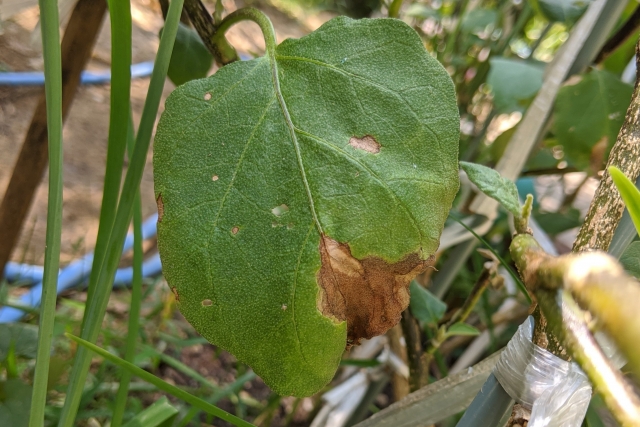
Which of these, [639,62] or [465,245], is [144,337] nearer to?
[465,245]

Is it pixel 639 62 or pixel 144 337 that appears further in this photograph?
pixel 144 337

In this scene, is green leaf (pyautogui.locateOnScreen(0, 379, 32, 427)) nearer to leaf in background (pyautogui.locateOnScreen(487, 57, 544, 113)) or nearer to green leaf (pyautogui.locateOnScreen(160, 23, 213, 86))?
green leaf (pyautogui.locateOnScreen(160, 23, 213, 86))

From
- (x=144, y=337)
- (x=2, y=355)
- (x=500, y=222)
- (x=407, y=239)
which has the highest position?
(x=407, y=239)

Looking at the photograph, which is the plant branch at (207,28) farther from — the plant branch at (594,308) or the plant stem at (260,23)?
the plant branch at (594,308)

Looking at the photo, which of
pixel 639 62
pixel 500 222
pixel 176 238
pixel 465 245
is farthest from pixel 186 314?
pixel 500 222

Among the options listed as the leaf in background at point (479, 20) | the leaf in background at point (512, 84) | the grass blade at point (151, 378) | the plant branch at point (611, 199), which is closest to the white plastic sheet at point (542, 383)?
the plant branch at point (611, 199)

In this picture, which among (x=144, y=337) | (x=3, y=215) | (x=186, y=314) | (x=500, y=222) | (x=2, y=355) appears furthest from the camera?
(x=144, y=337)
